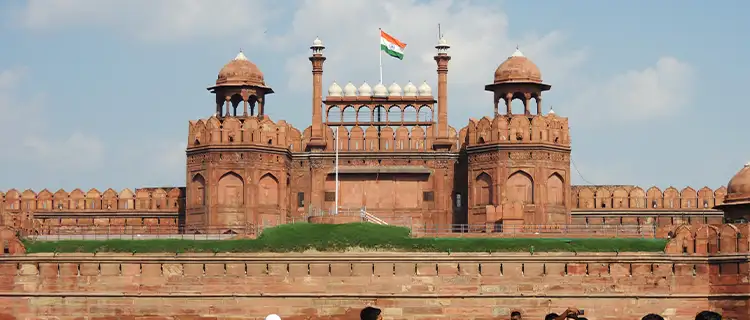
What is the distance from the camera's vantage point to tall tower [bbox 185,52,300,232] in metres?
71.4

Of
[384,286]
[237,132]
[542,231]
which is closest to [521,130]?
[542,231]

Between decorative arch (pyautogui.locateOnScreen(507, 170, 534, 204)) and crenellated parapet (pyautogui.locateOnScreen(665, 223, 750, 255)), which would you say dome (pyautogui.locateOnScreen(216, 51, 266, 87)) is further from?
crenellated parapet (pyautogui.locateOnScreen(665, 223, 750, 255))

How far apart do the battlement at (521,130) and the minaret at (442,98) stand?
189 centimetres

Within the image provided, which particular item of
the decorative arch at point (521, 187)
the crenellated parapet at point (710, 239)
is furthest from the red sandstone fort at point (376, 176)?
the crenellated parapet at point (710, 239)

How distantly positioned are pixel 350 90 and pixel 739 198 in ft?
67.0

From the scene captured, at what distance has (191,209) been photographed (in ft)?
238

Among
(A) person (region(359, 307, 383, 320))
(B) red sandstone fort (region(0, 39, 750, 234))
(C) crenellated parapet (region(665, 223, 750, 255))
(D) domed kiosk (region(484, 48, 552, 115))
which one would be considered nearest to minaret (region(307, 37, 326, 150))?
(B) red sandstone fort (region(0, 39, 750, 234))

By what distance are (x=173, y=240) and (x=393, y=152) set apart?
13.9 metres

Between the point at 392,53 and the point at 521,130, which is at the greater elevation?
the point at 392,53

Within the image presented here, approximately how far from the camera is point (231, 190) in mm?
71812

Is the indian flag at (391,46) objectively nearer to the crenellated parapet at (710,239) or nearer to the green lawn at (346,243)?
the green lawn at (346,243)

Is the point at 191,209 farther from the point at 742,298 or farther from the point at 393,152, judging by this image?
the point at 742,298

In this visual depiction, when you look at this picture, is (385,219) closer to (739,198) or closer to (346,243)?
(346,243)

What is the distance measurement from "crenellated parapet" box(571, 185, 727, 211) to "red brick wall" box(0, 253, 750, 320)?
500 inches
